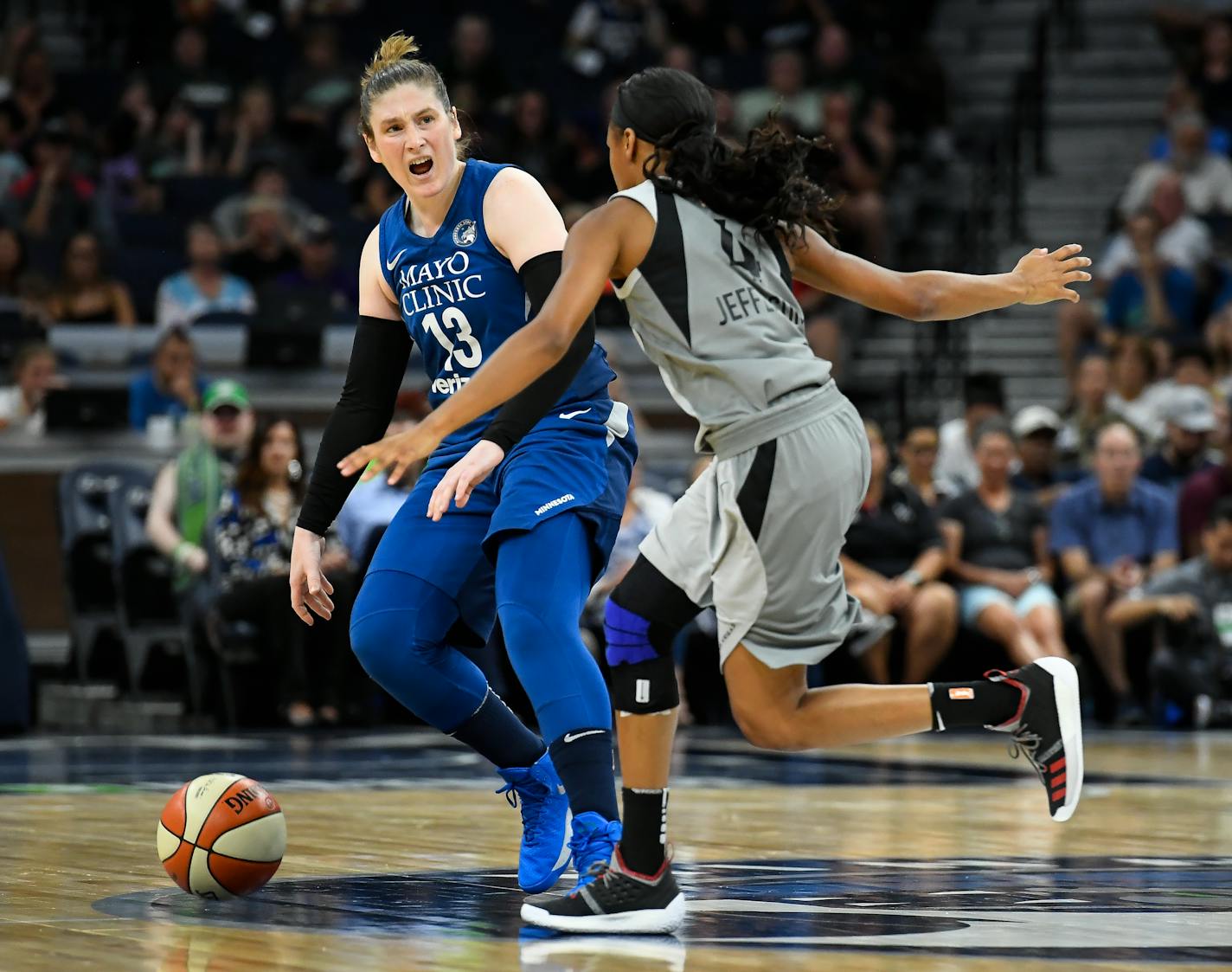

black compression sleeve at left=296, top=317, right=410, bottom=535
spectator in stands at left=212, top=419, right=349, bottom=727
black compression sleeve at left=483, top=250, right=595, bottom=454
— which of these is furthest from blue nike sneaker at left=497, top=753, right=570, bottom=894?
spectator in stands at left=212, top=419, right=349, bottom=727

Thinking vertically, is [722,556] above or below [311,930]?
above

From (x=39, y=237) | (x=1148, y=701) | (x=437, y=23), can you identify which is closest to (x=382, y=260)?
(x=1148, y=701)

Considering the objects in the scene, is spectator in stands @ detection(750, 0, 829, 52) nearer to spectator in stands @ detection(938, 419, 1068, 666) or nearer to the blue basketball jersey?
spectator in stands @ detection(938, 419, 1068, 666)

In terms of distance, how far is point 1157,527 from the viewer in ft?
36.4

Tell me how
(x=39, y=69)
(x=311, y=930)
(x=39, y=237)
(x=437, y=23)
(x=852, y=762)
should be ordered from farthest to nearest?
(x=437, y=23) < (x=39, y=69) < (x=39, y=237) < (x=852, y=762) < (x=311, y=930)

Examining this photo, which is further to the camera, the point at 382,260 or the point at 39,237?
the point at 39,237

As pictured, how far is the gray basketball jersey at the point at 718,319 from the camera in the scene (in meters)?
4.05

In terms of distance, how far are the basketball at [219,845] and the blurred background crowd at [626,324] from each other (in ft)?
6.14

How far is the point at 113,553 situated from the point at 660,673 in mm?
7175

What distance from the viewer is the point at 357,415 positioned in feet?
15.6

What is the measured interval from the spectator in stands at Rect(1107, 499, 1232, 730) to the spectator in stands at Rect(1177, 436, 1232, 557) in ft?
1.56

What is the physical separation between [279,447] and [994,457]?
3635 millimetres

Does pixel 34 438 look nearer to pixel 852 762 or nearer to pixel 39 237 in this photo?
pixel 39 237

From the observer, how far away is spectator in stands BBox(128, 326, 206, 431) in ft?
37.9
